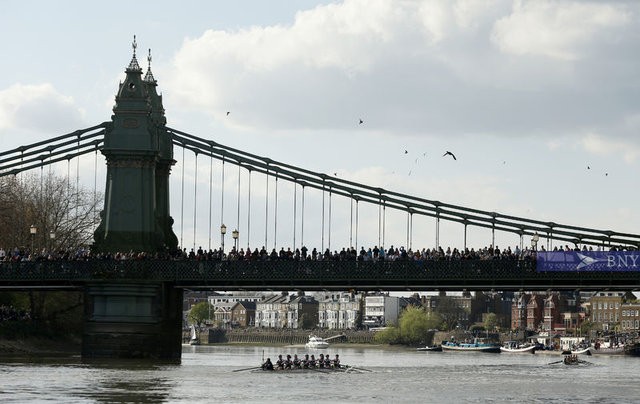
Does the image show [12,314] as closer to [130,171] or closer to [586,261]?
Result: [130,171]

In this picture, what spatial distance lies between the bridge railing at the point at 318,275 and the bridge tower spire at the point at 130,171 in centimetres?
261

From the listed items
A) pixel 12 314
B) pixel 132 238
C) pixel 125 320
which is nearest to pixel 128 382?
pixel 125 320

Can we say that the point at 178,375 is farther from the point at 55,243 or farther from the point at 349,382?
the point at 55,243

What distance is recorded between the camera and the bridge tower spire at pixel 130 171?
9938 cm

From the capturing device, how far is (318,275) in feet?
310

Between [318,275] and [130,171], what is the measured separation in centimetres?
1403

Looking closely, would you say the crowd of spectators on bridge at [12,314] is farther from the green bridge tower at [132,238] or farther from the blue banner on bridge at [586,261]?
the blue banner on bridge at [586,261]

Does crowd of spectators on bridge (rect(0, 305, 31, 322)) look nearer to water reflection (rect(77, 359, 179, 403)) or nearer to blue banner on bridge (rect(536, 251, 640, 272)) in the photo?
water reflection (rect(77, 359, 179, 403))

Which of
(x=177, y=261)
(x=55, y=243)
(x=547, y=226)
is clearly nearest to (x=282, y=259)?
(x=177, y=261)

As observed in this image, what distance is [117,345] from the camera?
317ft

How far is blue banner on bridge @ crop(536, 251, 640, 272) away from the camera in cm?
9019

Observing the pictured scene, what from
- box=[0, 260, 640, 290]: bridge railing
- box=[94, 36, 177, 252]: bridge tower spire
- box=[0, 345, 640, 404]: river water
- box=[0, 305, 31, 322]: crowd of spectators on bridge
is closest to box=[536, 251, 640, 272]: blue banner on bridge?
box=[0, 260, 640, 290]: bridge railing

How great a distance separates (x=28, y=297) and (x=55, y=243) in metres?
4.72

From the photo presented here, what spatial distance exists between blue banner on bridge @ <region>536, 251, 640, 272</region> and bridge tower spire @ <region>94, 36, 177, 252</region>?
2463 centimetres
